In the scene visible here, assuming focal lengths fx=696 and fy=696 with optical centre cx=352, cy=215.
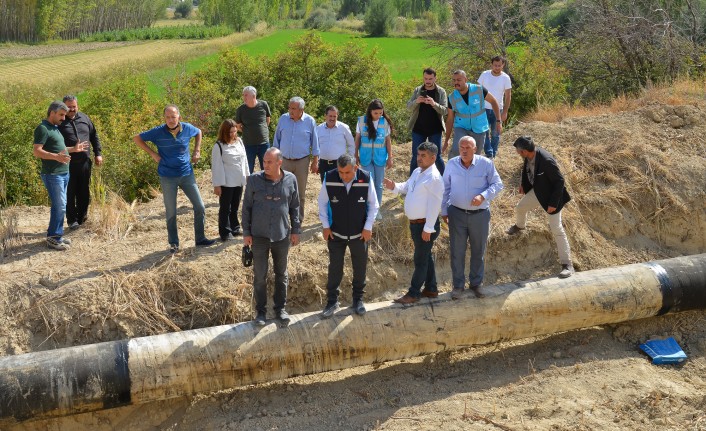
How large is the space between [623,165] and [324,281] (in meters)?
5.10

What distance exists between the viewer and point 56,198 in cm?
805

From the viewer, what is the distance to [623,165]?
10.3 metres

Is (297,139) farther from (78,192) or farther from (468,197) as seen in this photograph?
(78,192)

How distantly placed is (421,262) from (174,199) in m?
2.85

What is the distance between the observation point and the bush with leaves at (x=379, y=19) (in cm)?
5266

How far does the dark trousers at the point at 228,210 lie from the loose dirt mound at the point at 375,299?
0.27m

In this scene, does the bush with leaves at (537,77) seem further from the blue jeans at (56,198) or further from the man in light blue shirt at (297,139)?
the blue jeans at (56,198)

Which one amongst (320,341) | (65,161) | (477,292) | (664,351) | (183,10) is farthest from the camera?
(183,10)

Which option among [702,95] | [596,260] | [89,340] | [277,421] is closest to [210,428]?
[277,421]

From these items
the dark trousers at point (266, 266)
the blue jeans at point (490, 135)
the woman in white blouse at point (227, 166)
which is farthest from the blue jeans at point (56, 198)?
the blue jeans at point (490, 135)

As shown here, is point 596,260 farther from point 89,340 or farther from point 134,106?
point 134,106

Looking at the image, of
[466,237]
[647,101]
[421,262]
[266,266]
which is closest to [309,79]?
[647,101]

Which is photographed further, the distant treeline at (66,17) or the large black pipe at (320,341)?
the distant treeline at (66,17)

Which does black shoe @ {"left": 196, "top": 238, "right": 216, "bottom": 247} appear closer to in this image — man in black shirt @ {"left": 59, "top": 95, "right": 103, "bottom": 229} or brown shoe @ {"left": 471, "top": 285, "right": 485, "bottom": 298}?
man in black shirt @ {"left": 59, "top": 95, "right": 103, "bottom": 229}
